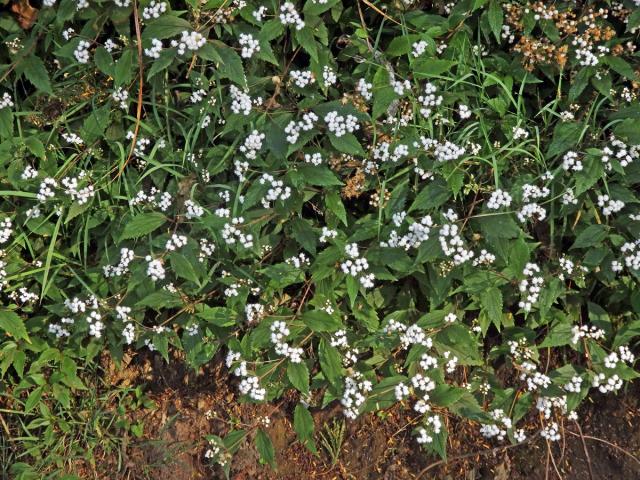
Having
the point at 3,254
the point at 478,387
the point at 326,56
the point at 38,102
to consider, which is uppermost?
the point at 326,56

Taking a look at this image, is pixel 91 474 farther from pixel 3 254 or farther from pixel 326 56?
pixel 326 56

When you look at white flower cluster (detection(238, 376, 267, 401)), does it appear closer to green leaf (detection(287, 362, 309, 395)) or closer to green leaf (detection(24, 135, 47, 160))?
green leaf (detection(287, 362, 309, 395))

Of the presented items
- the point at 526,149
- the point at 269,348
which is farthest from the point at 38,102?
the point at 526,149

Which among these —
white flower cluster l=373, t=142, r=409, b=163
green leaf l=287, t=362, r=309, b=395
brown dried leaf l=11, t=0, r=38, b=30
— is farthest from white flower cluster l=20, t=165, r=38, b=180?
white flower cluster l=373, t=142, r=409, b=163

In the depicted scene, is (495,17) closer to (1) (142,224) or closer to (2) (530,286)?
(2) (530,286)

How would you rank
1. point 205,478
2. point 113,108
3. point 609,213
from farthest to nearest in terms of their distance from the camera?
point 205,478 < point 113,108 < point 609,213

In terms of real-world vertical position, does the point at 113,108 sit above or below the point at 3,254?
above

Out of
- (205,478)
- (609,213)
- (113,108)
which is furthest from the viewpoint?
(205,478)
